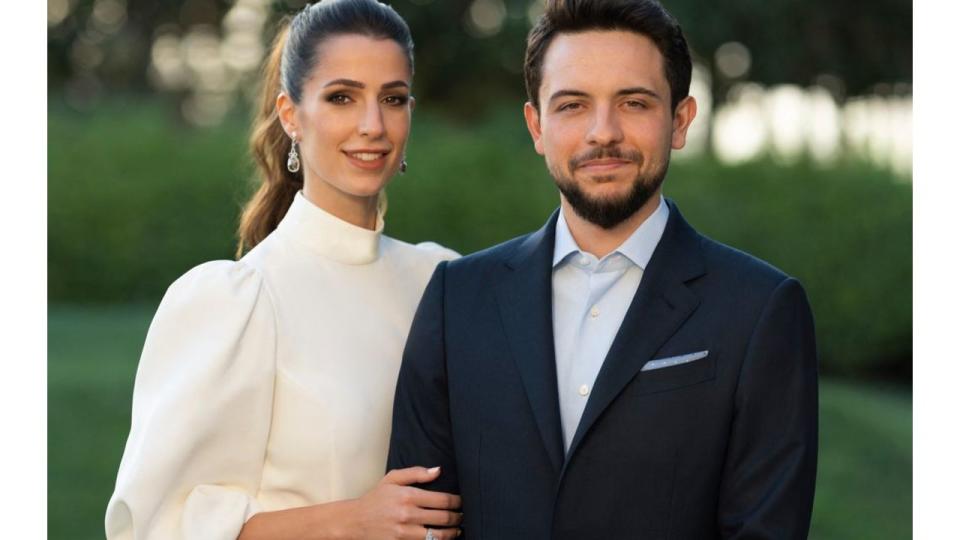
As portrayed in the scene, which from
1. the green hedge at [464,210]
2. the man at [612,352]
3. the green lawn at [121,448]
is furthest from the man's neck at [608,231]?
the green hedge at [464,210]

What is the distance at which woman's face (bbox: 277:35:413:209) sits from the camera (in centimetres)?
330

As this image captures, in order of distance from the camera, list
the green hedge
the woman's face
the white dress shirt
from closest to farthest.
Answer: the white dress shirt → the woman's face → the green hedge

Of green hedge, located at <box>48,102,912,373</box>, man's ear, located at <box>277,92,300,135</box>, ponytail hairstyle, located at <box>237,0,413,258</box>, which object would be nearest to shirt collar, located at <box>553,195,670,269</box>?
ponytail hairstyle, located at <box>237,0,413,258</box>

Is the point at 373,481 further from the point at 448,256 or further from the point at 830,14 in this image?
the point at 830,14

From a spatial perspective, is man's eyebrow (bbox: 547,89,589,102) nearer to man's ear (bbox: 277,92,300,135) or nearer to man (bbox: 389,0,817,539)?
man (bbox: 389,0,817,539)

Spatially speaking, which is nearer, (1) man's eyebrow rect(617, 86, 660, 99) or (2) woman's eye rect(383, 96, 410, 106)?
(1) man's eyebrow rect(617, 86, 660, 99)

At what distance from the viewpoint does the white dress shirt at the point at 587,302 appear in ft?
9.32

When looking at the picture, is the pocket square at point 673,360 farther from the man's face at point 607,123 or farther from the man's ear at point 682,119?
the man's ear at point 682,119

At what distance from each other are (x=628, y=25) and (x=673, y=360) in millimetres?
741

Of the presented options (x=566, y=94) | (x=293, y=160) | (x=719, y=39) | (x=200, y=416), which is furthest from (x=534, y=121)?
(x=719, y=39)

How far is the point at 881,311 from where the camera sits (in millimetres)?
11094

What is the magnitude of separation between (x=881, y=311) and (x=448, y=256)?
8.08m

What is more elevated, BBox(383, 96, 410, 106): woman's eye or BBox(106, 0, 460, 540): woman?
BBox(383, 96, 410, 106): woman's eye
